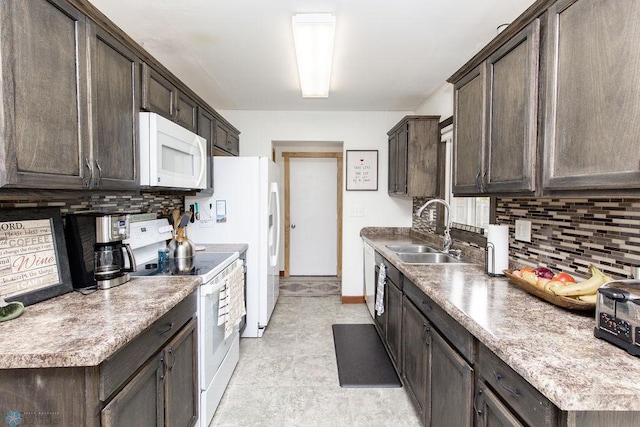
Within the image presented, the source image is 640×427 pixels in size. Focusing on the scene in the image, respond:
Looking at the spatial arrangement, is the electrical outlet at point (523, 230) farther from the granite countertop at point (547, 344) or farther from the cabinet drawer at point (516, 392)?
the cabinet drawer at point (516, 392)

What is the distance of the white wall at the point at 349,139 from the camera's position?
408 cm

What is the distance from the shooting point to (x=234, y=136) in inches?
149

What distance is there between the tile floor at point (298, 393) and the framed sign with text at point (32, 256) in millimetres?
1249

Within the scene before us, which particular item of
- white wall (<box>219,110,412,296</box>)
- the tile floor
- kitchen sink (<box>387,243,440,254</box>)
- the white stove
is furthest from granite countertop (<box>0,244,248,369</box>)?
white wall (<box>219,110,412,296</box>)

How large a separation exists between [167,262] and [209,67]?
1.68 metres

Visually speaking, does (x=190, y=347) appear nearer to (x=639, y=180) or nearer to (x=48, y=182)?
(x=48, y=182)

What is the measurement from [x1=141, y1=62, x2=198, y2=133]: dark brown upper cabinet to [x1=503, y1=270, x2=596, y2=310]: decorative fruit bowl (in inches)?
84.4

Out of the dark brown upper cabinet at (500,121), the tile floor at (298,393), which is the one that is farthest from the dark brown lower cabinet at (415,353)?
the dark brown upper cabinet at (500,121)

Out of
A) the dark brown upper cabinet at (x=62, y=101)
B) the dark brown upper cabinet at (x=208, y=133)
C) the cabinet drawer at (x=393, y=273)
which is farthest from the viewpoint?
the dark brown upper cabinet at (x=208, y=133)

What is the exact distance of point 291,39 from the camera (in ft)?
7.38

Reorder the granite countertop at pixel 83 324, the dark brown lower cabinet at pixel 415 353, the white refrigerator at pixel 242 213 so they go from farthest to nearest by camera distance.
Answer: the white refrigerator at pixel 242 213, the dark brown lower cabinet at pixel 415 353, the granite countertop at pixel 83 324

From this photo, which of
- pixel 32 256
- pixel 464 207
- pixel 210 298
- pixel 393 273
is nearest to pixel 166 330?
pixel 210 298

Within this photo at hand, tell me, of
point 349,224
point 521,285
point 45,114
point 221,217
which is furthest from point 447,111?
point 45,114

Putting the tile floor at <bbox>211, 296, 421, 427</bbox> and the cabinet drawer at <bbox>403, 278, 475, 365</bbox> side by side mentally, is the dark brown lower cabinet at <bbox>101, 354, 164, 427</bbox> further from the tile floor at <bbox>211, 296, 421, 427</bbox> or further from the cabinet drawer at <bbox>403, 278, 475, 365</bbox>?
the cabinet drawer at <bbox>403, 278, 475, 365</bbox>
